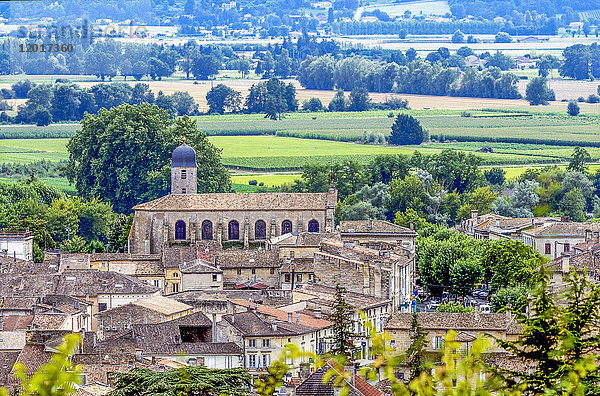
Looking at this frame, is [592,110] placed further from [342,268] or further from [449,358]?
[449,358]

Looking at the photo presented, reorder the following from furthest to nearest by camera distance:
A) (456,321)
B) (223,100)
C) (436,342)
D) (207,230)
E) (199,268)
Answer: (223,100)
(207,230)
(199,268)
(456,321)
(436,342)

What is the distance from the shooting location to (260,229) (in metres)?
78.4

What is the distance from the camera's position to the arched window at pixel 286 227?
7781 centimetres

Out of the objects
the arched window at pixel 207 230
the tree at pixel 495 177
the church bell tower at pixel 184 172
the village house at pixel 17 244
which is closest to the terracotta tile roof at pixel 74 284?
the arched window at pixel 207 230

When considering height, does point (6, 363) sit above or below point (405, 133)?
above

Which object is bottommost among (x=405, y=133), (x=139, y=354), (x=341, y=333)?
(x=405, y=133)

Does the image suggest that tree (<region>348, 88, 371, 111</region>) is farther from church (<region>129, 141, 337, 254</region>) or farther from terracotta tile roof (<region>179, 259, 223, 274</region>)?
terracotta tile roof (<region>179, 259, 223, 274</region>)

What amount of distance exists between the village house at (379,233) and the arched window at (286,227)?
2.47m

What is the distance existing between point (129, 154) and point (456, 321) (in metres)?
51.9

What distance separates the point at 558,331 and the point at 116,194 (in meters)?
80.6

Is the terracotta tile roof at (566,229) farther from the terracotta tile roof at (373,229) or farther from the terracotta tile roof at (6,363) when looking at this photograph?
the terracotta tile roof at (6,363)

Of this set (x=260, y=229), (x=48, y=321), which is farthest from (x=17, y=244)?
(x=48, y=321)

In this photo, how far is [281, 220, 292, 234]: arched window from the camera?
255ft

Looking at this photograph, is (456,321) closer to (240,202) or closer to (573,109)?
(240,202)
